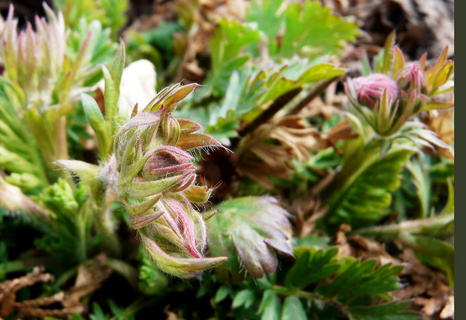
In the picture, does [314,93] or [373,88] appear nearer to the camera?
[373,88]

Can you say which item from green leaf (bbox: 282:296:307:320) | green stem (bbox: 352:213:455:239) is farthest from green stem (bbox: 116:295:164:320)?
green stem (bbox: 352:213:455:239)

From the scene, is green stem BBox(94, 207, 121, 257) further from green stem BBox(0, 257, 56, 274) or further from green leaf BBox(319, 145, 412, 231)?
green leaf BBox(319, 145, 412, 231)

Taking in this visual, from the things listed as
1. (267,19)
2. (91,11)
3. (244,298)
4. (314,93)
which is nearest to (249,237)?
(244,298)

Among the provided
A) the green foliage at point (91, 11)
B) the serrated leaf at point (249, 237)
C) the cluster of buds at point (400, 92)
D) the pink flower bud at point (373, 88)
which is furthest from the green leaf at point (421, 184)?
the green foliage at point (91, 11)

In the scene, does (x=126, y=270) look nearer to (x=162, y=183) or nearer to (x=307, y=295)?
(x=307, y=295)

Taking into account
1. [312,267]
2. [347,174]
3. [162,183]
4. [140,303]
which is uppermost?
[162,183]

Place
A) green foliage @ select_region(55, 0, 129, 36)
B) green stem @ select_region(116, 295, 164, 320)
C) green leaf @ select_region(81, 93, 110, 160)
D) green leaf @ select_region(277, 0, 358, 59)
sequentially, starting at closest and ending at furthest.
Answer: green leaf @ select_region(81, 93, 110, 160), green stem @ select_region(116, 295, 164, 320), green leaf @ select_region(277, 0, 358, 59), green foliage @ select_region(55, 0, 129, 36)
